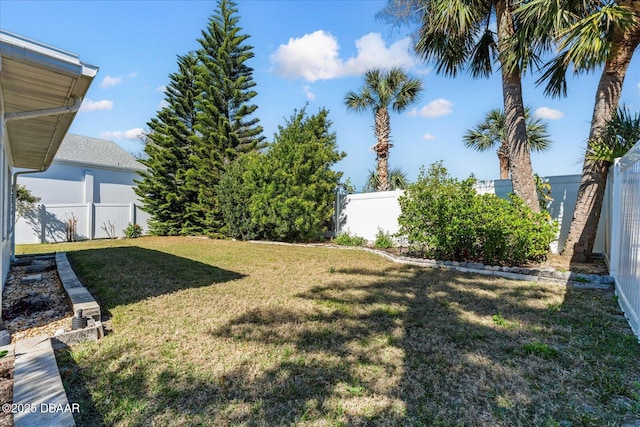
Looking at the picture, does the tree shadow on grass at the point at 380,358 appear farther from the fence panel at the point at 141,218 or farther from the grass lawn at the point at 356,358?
the fence panel at the point at 141,218

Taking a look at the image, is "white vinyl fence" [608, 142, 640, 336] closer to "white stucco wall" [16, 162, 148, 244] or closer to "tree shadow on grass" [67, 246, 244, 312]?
"tree shadow on grass" [67, 246, 244, 312]

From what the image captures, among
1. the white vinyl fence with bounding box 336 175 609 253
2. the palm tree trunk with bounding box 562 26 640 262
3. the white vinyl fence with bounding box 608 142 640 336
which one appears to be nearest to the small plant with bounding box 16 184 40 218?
the white vinyl fence with bounding box 336 175 609 253

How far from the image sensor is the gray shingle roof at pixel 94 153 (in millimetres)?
16500

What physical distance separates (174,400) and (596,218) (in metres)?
7.65

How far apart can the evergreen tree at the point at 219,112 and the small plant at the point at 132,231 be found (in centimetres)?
246

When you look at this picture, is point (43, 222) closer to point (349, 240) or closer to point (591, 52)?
point (349, 240)

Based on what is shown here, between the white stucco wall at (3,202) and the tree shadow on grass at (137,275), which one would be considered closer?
the white stucco wall at (3,202)

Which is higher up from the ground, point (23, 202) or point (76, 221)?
point (23, 202)

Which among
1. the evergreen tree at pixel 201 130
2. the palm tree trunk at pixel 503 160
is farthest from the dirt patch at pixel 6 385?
the palm tree trunk at pixel 503 160

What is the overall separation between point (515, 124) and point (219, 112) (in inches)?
472

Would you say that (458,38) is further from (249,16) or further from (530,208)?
(249,16)

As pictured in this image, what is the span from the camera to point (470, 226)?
6.56 m

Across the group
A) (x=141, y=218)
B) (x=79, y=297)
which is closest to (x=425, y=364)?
(x=79, y=297)

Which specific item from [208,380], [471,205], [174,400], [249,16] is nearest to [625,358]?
[208,380]
